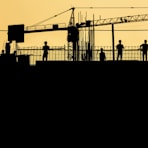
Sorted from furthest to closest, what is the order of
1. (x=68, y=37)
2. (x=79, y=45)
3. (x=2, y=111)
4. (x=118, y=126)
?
(x=68, y=37), (x=79, y=45), (x=2, y=111), (x=118, y=126)

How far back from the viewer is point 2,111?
21.9m

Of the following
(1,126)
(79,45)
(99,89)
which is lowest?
(1,126)

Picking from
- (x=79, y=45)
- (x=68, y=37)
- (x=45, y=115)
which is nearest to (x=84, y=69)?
(x=45, y=115)

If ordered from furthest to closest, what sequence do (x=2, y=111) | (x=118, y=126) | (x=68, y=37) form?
(x=68, y=37)
(x=2, y=111)
(x=118, y=126)

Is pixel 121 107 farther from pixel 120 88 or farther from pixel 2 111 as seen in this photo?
pixel 2 111

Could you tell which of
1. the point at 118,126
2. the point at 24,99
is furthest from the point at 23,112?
the point at 118,126

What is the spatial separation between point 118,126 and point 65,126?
6.69 feet

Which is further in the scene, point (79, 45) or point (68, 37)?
point (68, 37)

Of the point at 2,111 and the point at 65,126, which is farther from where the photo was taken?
the point at 2,111

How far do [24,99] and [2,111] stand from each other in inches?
40.5

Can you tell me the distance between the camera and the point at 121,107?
68.0 ft

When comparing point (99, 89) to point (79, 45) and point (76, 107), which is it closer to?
point (76, 107)

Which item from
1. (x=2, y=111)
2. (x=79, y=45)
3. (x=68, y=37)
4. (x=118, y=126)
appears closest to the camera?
(x=118, y=126)

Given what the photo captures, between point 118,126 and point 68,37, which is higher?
point 68,37
